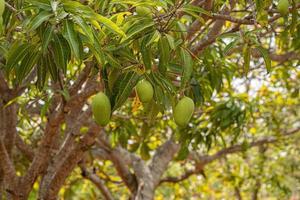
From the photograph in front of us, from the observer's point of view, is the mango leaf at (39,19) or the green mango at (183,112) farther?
the green mango at (183,112)

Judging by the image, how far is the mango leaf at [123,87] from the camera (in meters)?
1.42

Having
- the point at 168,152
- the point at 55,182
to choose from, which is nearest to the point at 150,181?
the point at 168,152

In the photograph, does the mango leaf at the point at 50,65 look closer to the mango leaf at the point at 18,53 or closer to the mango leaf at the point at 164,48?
the mango leaf at the point at 18,53

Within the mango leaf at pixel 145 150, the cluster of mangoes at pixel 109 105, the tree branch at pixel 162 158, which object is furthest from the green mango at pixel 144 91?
the tree branch at pixel 162 158

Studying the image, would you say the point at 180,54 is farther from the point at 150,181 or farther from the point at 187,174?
the point at 187,174

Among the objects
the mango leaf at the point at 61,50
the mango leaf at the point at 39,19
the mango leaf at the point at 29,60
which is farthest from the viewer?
the mango leaf at the point at 29,60

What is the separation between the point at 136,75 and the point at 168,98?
0.46 ft

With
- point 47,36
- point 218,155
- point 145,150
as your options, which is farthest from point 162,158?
point 47,36

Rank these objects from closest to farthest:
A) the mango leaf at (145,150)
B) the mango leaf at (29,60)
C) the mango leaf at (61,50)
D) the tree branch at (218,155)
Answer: the mango leaf at (61,50) → the mango leaf at (29,60) → the mango leaf at (145,150) → the tree branch at (218,155)

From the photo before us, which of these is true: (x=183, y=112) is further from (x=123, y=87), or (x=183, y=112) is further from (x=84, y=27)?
(x=84, y=27)

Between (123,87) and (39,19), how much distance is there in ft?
1.05

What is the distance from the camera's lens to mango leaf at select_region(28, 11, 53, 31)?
118 centimetres

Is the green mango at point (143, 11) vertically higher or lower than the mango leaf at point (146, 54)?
higher

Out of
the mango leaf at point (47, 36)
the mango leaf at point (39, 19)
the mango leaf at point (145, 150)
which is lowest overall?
the mango leaf at point (145, 150)
